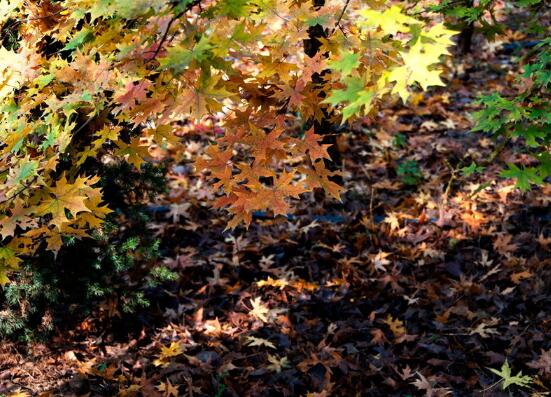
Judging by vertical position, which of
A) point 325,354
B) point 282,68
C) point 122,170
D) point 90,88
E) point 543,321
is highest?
point 90,88

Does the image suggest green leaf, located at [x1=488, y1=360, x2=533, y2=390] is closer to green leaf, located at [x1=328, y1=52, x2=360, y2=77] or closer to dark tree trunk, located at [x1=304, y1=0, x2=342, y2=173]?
dark tree trunk, located at [x1=304, y1=0, x2=342, y2=173]

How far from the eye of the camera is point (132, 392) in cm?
360

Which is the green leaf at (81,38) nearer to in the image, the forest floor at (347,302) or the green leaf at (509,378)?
the forest floor at (347,302)

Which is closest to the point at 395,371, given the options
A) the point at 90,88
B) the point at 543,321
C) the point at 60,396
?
the point at 543,321

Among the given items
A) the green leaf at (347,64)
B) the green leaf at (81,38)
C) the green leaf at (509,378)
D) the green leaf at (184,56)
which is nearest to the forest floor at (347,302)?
the green leaf at (509,378)

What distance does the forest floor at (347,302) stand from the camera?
3.77 metres

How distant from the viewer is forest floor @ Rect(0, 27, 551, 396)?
3.77 meters

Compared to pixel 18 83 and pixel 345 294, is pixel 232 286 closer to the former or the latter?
pixel 345 294

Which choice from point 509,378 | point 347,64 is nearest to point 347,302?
point 509,378

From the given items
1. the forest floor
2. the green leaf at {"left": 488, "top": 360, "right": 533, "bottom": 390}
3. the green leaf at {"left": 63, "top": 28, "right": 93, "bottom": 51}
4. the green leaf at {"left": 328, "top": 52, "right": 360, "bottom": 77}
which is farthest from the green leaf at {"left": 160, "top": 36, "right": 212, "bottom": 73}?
the green leaf at {"left": 488, "top": 360, "right": 533, "bottom": 390}

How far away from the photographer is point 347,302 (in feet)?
14.8

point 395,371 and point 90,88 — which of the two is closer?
point 90,88

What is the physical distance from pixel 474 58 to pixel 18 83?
7.23 metres

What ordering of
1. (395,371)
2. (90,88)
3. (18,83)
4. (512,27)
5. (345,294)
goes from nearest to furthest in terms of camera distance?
(90,88) → (18,83) → (395,371) → (345,294) → (512,27)
